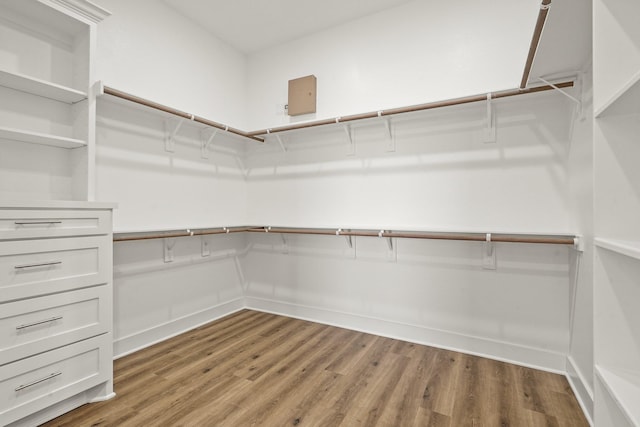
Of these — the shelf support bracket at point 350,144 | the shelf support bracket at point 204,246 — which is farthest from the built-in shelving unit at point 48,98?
the shelf support bracket at point 350,144

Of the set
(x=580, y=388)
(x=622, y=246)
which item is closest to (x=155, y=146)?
(x=622, y=246)

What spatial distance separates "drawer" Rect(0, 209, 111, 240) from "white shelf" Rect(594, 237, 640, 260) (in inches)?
85.8

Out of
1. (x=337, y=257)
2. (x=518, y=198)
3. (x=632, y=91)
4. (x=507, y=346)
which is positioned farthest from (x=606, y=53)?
(x=337, y=257)

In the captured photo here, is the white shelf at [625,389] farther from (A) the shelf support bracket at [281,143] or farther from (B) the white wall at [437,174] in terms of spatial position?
(A) the shelf support bracket at [281,143]

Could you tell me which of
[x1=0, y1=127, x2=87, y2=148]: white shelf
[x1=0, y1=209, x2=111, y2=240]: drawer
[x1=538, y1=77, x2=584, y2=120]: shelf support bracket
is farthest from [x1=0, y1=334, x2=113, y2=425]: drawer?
[x1=538, y1=77, x2=584, y2=120]: shelf support bracket

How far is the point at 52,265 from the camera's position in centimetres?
158

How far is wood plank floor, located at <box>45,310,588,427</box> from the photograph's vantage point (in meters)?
1.59

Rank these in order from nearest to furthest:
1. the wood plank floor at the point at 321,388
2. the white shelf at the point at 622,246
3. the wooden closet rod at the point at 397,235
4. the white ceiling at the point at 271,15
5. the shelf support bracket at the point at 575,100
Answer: the white shelf at the point at 622,246
the wood plank floor at the point at 321,388
the shelf support bracket at the point at 575,100
the wooden closet rod at the point at 397,235
the white ceiling at the point at 271,15

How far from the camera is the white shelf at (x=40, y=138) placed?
1.62m

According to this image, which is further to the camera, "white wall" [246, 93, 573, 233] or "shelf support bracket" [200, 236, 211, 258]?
"shelf support bracket" [200, 236, 211, 258]

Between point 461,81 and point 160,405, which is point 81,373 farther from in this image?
point 461,81

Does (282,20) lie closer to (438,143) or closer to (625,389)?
(438,143)

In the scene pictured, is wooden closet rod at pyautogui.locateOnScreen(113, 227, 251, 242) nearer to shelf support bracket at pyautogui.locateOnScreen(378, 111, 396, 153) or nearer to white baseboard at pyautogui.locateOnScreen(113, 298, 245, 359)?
white baseboard at pyautogui.locateOnScreen(113, 298, 245, 359)

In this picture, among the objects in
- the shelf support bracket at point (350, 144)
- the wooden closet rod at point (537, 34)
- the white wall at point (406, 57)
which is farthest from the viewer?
the shelf support bracket at point (350, 144)
